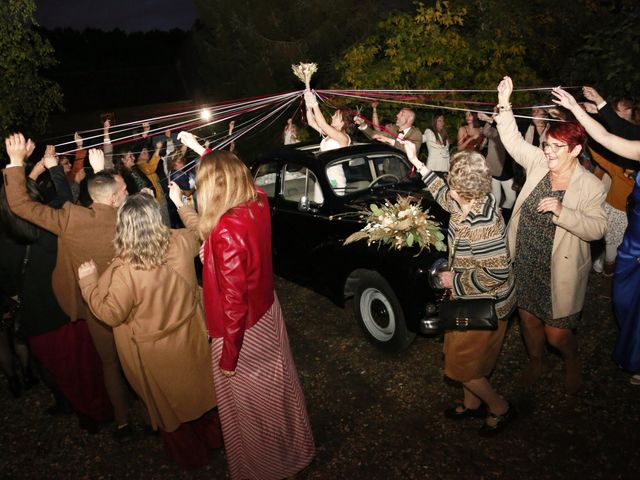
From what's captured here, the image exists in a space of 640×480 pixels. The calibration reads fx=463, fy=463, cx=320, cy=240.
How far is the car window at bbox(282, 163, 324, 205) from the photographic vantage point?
5.47 meters

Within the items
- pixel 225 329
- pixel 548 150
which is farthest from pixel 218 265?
pixel 548 150

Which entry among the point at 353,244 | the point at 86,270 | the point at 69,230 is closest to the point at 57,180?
the point at 69,230

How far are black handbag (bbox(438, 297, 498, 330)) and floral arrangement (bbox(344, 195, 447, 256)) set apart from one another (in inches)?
38.1

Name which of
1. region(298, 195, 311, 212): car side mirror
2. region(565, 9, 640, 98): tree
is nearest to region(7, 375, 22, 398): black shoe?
region(298, 195, 311, 212): car side mirror

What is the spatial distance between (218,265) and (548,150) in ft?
8.38

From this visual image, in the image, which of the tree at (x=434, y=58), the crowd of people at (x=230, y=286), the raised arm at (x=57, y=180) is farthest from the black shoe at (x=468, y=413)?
the tree at (x=434, y=58)

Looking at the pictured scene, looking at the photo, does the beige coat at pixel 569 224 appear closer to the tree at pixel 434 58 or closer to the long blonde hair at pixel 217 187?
the long blonde hair at pixel 217 187

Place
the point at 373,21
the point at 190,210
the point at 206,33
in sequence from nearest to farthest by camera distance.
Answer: the point at 190,210
the point at 373,21
the point at 206,33

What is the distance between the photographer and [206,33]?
1883 cm

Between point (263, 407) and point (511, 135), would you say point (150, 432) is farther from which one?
point (511, 135)

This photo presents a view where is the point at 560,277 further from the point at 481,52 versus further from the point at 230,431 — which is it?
the point at 481,52

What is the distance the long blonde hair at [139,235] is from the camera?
292cm

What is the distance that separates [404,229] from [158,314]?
2.22 meters

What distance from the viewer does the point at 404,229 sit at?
13.8 ft
